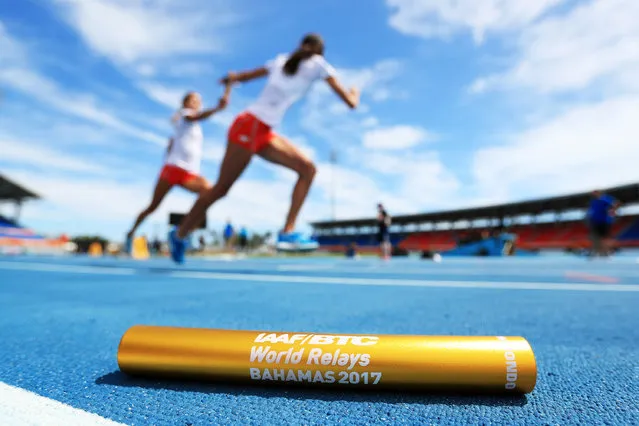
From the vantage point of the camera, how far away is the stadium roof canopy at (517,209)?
32719mm

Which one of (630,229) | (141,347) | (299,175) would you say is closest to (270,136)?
(299,175)

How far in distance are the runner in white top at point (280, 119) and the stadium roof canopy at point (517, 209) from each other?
36643 millimetres

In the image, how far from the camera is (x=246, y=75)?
3.98 meters

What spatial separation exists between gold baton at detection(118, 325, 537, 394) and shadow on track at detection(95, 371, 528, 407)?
0.03 meters

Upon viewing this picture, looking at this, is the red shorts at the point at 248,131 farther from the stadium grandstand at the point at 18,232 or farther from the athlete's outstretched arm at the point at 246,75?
the stadium grandstand at the point at 18,232

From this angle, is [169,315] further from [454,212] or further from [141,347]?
[454,212]

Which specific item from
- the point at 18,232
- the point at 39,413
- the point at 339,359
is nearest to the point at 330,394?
the point at 339,359

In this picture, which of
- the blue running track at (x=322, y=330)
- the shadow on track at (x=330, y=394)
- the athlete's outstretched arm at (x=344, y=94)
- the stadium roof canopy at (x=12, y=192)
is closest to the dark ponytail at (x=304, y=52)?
the athlete's outstretched arm at (x=344, y=94)

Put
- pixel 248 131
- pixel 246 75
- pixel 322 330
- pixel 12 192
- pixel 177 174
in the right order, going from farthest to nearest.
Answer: pixel 12 192
pixel 177 174
pixel 246 75
pixel 248 131
pixel 322 330

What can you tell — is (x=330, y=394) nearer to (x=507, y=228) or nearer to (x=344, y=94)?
(x=344, y=94)

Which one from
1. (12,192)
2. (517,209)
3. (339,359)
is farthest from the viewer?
(517,209)

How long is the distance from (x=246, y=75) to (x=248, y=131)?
2.18 ft

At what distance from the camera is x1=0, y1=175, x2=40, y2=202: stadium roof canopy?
3019 cm

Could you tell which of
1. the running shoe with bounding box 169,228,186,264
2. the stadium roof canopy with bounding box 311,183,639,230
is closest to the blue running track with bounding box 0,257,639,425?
the running shoe with bounding box 169,228,186,264
